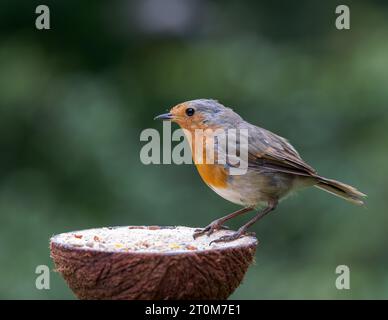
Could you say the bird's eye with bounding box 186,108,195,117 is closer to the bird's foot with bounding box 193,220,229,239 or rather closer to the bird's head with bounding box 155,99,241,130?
the bird's head with bounding box 155,99,241,130

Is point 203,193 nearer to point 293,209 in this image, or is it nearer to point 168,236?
point 293,209

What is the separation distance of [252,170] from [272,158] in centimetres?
18

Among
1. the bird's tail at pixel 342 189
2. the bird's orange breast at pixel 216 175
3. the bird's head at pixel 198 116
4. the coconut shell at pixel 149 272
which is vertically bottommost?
the coconut shell at pixel 149 272

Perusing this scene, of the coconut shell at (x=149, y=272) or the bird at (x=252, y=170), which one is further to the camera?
the bird at (x=252, y=170)

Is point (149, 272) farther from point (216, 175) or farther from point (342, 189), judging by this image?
point (342, 189)

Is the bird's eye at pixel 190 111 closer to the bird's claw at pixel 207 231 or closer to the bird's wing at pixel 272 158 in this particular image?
the bird's wing at pixel 272 158

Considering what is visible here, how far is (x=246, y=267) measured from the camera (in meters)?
3.74

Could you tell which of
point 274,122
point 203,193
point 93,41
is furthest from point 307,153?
point 93,41

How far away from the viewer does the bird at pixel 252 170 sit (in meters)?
4.41

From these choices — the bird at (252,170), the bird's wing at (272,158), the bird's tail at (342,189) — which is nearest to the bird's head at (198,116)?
the bird at (252,170)

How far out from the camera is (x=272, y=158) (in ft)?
15.1

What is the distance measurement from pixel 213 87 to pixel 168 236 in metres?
3.97

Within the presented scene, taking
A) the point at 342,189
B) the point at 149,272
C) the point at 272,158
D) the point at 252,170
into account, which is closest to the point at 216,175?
the point at 252,170

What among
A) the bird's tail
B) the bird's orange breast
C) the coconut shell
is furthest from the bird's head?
the coconut shell
